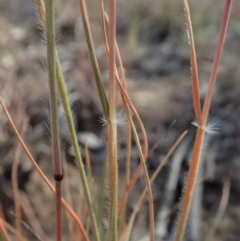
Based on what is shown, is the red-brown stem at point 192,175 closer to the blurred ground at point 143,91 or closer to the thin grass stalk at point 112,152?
the thin grass stalk at point 112,152

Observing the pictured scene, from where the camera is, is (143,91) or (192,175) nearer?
(192,175)

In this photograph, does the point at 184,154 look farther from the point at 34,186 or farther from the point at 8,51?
the point at 8,51

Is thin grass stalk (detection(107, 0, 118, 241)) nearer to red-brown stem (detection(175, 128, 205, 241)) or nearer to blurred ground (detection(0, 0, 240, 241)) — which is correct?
red-brown stem (detection(175, 128, 205, 241))

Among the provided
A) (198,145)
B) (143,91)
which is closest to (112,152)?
(198,145)

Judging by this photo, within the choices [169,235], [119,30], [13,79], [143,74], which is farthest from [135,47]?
[169,235]

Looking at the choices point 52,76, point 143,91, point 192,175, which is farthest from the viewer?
point 143,91

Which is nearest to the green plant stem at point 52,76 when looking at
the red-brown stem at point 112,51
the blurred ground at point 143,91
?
the red-brown stem at point 112,51

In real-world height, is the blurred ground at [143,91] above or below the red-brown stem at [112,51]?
below

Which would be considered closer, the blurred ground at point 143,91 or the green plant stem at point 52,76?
the green plant stem at point 52,76

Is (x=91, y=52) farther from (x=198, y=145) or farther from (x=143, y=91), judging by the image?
(x=143, y=91)
